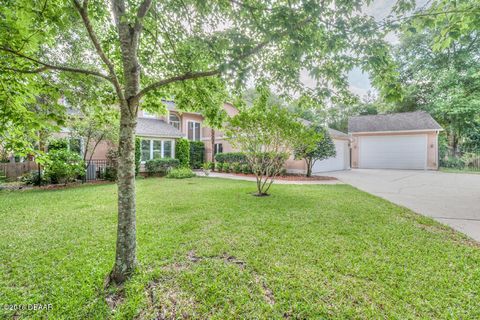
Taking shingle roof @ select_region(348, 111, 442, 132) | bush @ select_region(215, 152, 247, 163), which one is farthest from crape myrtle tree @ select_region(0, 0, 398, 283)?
shingle roof @ select_region(348, 111, 442, 132)

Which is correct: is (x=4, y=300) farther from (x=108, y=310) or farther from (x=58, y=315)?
(x=108, y=310)

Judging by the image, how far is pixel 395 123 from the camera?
19.1m

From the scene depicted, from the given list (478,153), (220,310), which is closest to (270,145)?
(220,310)

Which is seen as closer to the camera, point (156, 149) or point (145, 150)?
point (145, 150)

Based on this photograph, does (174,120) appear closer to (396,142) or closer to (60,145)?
(60,145)

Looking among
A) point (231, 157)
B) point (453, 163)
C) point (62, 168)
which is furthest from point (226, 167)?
point (453, 163)

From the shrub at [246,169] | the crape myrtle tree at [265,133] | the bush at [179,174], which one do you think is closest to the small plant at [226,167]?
the shrub at [246,169]

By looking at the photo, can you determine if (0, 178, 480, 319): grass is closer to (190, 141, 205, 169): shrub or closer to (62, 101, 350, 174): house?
(62, 101, 350, 174): house

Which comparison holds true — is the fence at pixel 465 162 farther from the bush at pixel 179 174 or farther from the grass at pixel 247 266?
the bush at pixel 179 174

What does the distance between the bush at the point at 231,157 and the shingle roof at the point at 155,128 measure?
341 centimetres

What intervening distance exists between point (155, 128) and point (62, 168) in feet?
23.6

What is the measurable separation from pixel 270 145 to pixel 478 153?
2066cm

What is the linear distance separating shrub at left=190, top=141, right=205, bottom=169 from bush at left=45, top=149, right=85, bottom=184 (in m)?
8.98

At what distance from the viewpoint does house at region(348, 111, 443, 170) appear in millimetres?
17453
